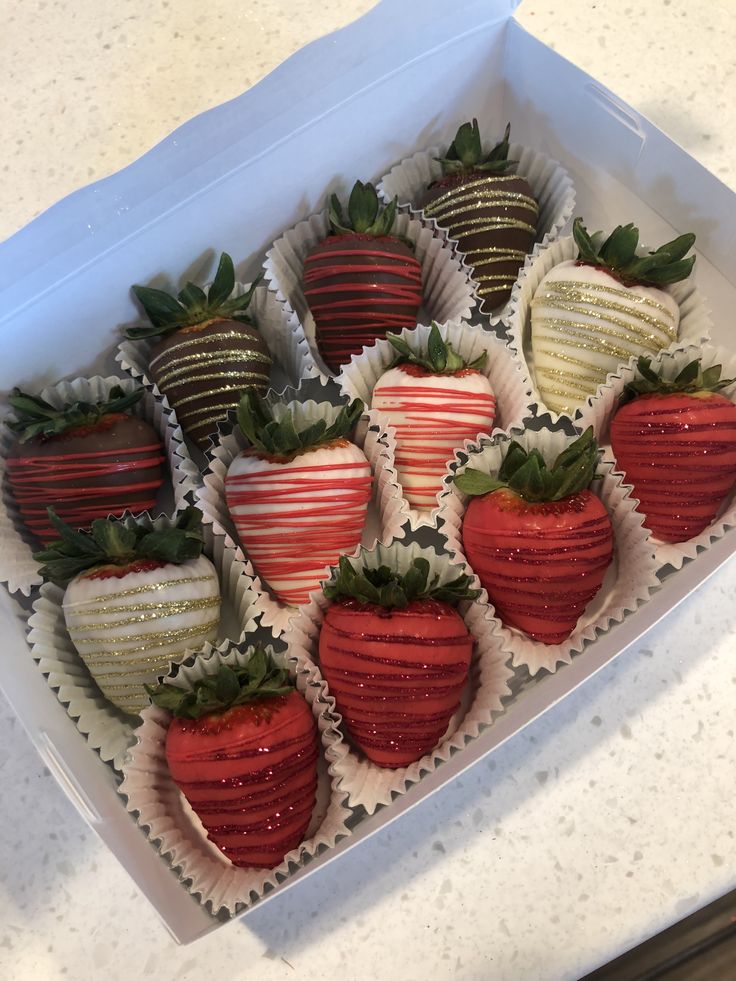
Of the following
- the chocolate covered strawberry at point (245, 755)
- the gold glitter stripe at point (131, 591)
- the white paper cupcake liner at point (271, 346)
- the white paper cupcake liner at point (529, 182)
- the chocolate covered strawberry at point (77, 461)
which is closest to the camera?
the chocolate covered strawberry at point (245, 755)

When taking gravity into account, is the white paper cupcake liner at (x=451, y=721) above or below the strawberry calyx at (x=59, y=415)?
below

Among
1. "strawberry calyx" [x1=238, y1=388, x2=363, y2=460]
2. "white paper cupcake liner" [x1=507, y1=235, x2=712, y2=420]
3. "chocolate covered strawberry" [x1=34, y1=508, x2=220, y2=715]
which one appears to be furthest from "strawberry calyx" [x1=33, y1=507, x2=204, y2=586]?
"white paper cupcake liner" [x1=507, y1=235, x2=712, y2=420]

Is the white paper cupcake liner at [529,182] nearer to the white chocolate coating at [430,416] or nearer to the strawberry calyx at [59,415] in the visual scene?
the white chocolate coating at [430,416]

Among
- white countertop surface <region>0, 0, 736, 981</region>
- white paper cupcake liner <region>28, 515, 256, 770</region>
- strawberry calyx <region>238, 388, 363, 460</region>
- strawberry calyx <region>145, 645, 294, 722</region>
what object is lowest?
white countertop surface <region>0, 0, 736, 981</region>

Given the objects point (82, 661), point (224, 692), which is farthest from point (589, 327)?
point (82, 661)

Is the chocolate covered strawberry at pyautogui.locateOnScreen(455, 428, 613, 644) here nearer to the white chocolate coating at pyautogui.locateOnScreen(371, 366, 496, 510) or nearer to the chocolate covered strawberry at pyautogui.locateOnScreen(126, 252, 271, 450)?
the white chocolate coating at pyautogui.locateOnScreen(371, 366, 496, 510)

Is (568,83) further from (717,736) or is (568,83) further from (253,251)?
(717,736)

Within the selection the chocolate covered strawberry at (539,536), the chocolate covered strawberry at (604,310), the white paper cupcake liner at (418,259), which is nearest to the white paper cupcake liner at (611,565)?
the chocolate covered strawberry at (539,536)
